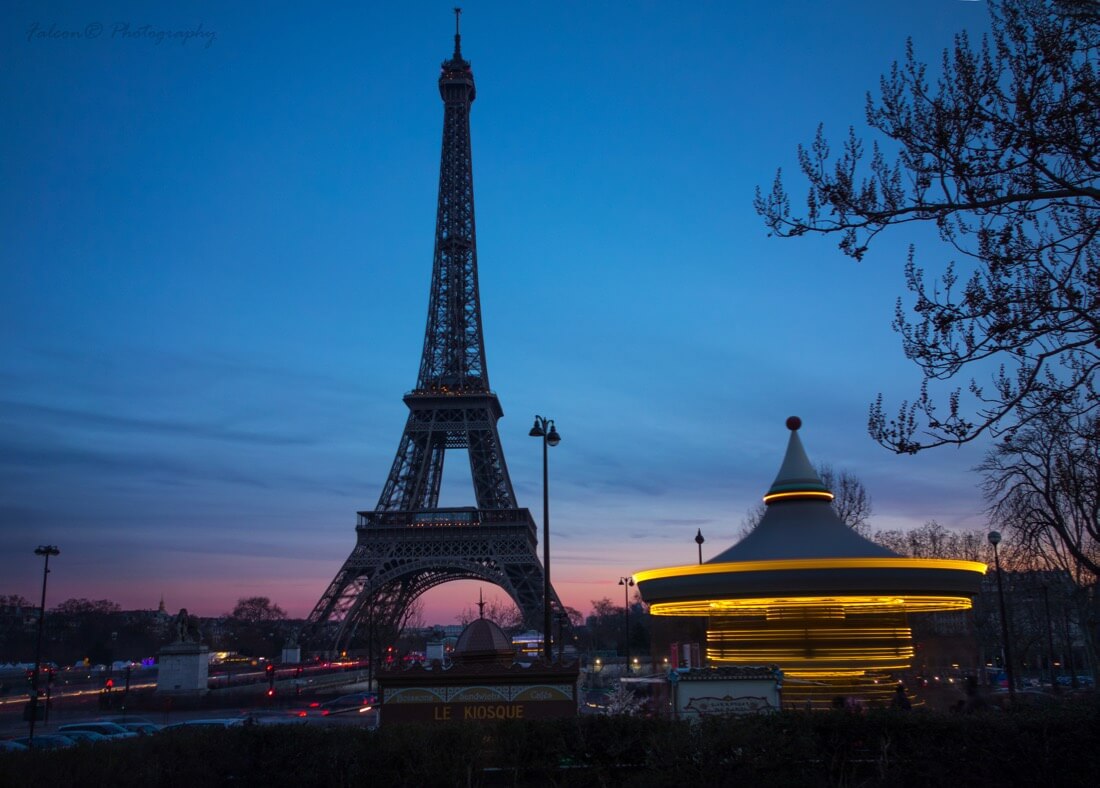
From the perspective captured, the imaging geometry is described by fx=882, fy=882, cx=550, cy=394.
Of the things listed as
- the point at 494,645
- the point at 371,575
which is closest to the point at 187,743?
the point at 494,645

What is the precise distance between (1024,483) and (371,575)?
4479 cm

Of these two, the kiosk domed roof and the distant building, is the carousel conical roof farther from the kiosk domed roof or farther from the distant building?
the distant building

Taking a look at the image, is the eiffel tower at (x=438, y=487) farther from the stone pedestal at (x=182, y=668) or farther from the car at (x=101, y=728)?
the car at (x=101, y=728)

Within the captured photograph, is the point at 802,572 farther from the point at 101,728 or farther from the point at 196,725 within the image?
the point at 101,728

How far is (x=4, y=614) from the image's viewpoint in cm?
12838

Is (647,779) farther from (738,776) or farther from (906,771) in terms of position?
(906,771)

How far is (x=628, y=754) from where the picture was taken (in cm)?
1193

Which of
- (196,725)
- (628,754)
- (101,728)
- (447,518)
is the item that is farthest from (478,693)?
(447,518)

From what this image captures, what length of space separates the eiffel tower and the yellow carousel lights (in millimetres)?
40882

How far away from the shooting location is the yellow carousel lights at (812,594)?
693 inches

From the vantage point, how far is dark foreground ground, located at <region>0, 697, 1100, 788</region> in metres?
10.8

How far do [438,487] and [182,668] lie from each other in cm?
3138

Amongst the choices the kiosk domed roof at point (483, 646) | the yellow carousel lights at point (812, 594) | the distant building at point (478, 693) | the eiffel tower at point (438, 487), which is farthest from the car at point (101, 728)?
the eiffel tower at point (438, 487)

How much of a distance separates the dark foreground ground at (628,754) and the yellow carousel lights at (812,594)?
19.0 ft
